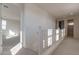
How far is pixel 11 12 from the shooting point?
139cm

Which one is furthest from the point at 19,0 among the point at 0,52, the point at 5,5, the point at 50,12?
the point at 0,52

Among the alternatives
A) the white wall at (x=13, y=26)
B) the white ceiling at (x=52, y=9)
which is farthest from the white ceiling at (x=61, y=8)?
the white wall at (x=13, y=26)

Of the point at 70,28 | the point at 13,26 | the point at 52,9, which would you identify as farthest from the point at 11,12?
the point at 70,28

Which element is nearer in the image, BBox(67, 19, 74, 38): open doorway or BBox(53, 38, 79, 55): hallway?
BBox(53, 38, 79, 55): hallway

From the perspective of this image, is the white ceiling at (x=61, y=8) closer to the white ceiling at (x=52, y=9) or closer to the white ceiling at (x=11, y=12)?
the white ceiling at (x=52, y=9)

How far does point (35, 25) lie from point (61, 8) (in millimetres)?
579

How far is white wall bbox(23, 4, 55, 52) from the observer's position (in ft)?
4.60

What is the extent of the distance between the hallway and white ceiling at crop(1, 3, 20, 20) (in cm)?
97

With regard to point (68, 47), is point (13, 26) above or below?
above

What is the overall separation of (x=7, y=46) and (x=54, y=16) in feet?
3.32

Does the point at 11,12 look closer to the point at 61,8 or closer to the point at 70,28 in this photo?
the point at 61,8

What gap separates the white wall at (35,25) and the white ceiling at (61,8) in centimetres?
9

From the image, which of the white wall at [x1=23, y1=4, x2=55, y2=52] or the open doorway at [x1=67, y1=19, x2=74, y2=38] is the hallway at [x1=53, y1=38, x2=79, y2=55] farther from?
the white wall at [x1=23, y1=4, x2=55, y2=52]

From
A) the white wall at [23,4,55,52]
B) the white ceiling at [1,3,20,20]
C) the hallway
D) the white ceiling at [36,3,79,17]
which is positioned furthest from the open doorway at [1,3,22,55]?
the hallway
